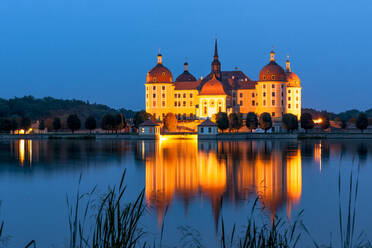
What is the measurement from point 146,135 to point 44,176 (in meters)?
35.4

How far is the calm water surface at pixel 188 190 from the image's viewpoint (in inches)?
474

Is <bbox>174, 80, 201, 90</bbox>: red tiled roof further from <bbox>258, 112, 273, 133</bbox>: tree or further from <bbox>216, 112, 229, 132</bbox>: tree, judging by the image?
<bbox>258, 112, 273, 133</bbox>: tree

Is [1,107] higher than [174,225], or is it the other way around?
[1,107]

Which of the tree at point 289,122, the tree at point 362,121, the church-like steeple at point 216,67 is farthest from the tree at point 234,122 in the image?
the church-like steeple at point 216,67

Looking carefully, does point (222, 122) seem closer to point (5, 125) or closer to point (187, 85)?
point (187, 85)

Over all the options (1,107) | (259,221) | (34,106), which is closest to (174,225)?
(259,221)

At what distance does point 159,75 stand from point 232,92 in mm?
10720

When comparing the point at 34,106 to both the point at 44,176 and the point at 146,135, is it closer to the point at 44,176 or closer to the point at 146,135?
the point at 146,135

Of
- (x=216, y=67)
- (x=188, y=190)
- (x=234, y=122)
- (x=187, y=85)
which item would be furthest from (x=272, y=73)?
(x=188, y=190)

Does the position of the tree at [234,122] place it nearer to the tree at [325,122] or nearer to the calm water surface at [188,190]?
the tree at [325,122]

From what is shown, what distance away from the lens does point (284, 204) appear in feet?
47.9

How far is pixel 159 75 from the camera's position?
7425 cm

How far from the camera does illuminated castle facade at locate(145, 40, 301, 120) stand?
71812 mm

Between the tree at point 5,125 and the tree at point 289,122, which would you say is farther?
the tree at point 5,125
